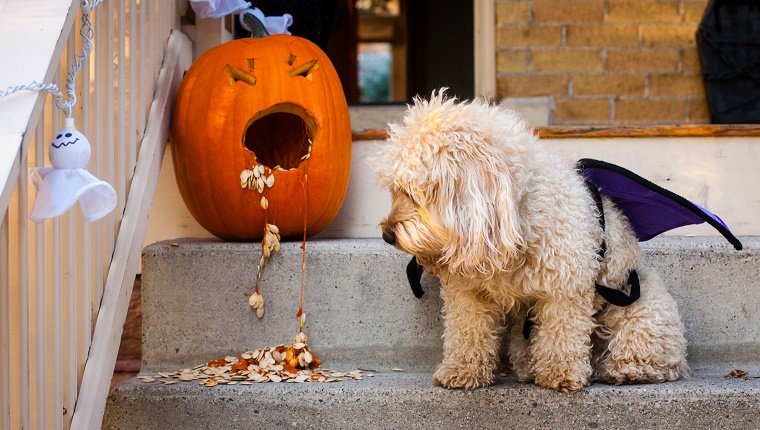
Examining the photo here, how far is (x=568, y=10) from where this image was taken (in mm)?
4465

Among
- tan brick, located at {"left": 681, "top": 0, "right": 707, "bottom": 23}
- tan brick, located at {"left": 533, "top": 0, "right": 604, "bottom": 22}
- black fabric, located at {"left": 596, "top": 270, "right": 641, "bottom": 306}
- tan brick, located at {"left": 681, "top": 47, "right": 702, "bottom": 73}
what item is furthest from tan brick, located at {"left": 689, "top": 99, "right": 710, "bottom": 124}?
black fabric, located at {"left": 596, "top": 270, "right": 641, "bottom": 306}

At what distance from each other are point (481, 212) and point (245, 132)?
112 cm

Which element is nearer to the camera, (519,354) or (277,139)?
(519,354)

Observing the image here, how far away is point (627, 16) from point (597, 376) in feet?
8.66

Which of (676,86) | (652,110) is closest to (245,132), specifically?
(652,110)

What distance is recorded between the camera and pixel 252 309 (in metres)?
2.67

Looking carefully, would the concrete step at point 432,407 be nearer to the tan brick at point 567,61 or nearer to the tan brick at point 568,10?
the tan brick at point 567,61

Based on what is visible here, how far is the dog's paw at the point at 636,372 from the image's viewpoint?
2.34 meters

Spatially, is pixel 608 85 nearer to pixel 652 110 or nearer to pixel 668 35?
pixel 652 110

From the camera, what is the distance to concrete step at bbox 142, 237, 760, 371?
265cm

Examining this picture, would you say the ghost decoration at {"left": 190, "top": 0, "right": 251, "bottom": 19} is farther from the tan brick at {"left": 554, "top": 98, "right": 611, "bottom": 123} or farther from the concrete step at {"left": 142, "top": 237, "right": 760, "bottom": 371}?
the tan brick at {"left": 554, "top": 98, "right": 611, "bottom": 123}

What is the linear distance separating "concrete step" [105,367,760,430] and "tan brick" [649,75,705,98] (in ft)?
8.18

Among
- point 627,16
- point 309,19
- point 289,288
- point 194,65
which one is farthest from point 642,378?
point 627,16

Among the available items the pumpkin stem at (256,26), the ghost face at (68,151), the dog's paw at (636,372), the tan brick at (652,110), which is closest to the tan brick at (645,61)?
the tan brick at (652,110)
